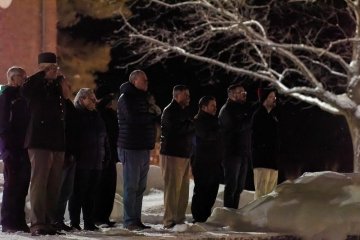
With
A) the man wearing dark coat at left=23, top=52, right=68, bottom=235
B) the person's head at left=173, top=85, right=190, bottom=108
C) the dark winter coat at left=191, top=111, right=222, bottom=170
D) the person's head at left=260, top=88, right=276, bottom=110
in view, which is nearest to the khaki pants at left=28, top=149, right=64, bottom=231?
the man wearing dark coat at left=23, top=52, right=68, bottom=235

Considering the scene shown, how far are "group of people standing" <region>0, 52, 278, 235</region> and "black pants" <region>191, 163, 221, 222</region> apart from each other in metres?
0.01

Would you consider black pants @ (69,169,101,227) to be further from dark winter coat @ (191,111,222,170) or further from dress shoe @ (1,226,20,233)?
dark winter coat @ (191,111,222,170)

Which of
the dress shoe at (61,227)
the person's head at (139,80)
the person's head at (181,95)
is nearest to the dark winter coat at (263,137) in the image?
the person's head at (181,95)

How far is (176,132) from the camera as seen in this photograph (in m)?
7.71

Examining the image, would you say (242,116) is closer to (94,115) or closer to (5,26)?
(94,115)

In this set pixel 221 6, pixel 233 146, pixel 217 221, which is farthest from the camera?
pixel 221 6

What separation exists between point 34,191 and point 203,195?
2.53 metres

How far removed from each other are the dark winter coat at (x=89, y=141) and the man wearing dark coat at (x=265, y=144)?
2.41 metres

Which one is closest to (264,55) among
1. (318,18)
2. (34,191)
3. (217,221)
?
(318,18)

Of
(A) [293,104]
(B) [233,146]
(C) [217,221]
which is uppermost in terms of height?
(A) [293,104]

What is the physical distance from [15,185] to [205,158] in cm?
251

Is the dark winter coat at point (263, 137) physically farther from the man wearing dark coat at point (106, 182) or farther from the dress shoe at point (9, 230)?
the dress shoe at point (9, 230)

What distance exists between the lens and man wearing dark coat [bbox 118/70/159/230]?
7258 mm

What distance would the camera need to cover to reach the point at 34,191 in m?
6.32
